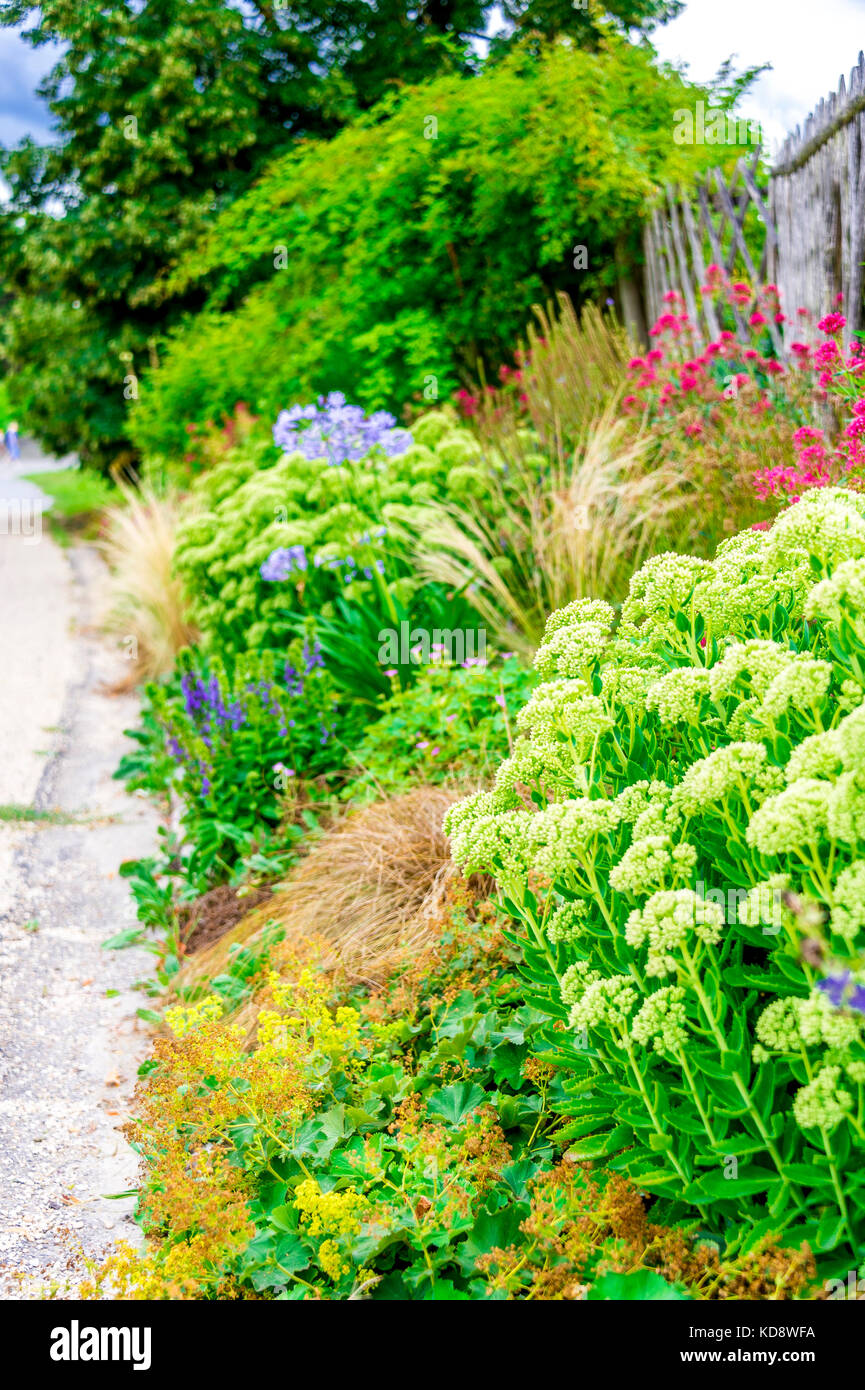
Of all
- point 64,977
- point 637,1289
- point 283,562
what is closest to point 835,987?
point 637,1289

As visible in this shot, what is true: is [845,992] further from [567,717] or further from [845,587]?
[567,717]

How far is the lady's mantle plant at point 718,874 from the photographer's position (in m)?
1.44

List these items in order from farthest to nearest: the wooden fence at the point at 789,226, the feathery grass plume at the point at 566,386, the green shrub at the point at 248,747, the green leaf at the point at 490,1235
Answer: the feathery grass plume at the point at 566,386
the wooden fence at the point at 789,226
the green shrub at the point at 248,747
the green leaf at the point at 490,1235

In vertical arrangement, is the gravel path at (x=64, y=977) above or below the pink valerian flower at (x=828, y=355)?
below

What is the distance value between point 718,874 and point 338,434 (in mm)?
3624

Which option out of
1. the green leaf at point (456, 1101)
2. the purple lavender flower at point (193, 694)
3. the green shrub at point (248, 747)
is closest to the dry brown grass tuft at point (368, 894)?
the green shrub at point (248, 747)

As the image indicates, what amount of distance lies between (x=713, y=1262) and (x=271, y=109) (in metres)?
15.2

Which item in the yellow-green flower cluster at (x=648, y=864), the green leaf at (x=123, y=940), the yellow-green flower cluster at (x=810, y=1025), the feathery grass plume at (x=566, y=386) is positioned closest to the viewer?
the yellow-green flower cluster at (x=810, y=1025)

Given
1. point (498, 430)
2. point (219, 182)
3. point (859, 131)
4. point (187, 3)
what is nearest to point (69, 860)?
point (498, 430)

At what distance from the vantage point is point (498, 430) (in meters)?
5.88

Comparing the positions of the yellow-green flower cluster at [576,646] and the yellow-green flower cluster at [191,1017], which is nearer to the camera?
the yellow-green flower cluster at [576,646]

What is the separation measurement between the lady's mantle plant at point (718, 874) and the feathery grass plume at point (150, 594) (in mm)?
5185

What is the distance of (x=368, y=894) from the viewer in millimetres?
3195

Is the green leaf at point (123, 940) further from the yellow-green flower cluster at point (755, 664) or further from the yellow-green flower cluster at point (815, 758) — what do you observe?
the yellow-green flower cluster at point (815, 758)
